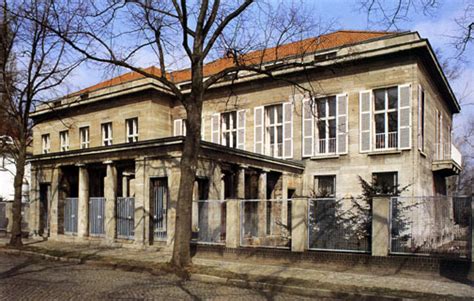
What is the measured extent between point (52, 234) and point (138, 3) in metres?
13.8

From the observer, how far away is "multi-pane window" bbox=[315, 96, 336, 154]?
984 inches

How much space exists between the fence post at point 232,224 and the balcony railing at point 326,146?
1066 cm

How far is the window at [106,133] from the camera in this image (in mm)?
32291

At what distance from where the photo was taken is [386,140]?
23109 millimetres

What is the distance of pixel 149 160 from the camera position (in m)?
18.7

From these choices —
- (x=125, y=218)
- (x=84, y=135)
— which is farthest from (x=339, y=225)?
(x=84, y=135)

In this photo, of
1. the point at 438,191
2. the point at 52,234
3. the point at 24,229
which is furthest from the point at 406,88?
the point at 24,229

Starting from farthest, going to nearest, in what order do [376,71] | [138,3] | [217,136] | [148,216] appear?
1. [217,136]
2. [376,71]
3. [148,216]
4. [138,3]

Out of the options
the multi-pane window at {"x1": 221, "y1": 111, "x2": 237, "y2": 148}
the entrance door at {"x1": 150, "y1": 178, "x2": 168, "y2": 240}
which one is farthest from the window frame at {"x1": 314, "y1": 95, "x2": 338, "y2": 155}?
the entrance door at {"x1": 150, "y1": 178, "x2": 168, "y2": 240}

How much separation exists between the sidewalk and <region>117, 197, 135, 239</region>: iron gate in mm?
3192

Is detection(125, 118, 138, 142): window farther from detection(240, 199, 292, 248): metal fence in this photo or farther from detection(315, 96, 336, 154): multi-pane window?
detection(240, 199, 292, 248): metal fence

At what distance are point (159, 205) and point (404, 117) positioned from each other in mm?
12703

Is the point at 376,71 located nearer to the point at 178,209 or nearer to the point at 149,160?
the point at 149,160

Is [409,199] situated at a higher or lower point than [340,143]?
lower
